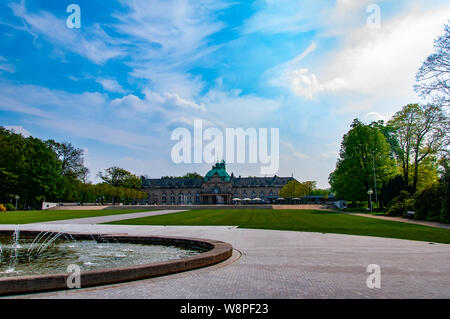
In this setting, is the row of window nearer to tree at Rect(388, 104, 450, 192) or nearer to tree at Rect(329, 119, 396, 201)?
tree at Rect(329, 119, 396, 201)

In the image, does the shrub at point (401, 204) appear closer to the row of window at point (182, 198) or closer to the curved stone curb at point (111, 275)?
the curved stone curb at point (111, 275)

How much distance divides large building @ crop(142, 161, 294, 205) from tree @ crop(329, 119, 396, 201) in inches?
2916

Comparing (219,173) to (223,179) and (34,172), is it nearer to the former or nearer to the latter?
(223,179)

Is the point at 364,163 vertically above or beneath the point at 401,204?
above

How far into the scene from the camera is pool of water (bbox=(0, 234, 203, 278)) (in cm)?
900

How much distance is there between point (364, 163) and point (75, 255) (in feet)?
159

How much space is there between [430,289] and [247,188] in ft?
422

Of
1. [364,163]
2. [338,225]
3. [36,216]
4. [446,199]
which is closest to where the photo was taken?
[338,225]

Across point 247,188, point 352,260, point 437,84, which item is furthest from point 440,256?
point 247,188

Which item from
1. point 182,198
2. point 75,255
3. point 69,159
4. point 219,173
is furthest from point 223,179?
point 75,255

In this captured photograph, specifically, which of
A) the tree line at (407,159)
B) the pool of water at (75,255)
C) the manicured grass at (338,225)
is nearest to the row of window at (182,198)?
the tree line at (407,159)

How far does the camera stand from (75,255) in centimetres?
1108

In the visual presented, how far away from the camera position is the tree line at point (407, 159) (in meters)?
28.2

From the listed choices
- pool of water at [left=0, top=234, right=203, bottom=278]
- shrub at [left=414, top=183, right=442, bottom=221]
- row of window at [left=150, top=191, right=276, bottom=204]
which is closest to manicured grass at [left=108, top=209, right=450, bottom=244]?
shrub at [left=414, top=183, right=442, bottom=221]
